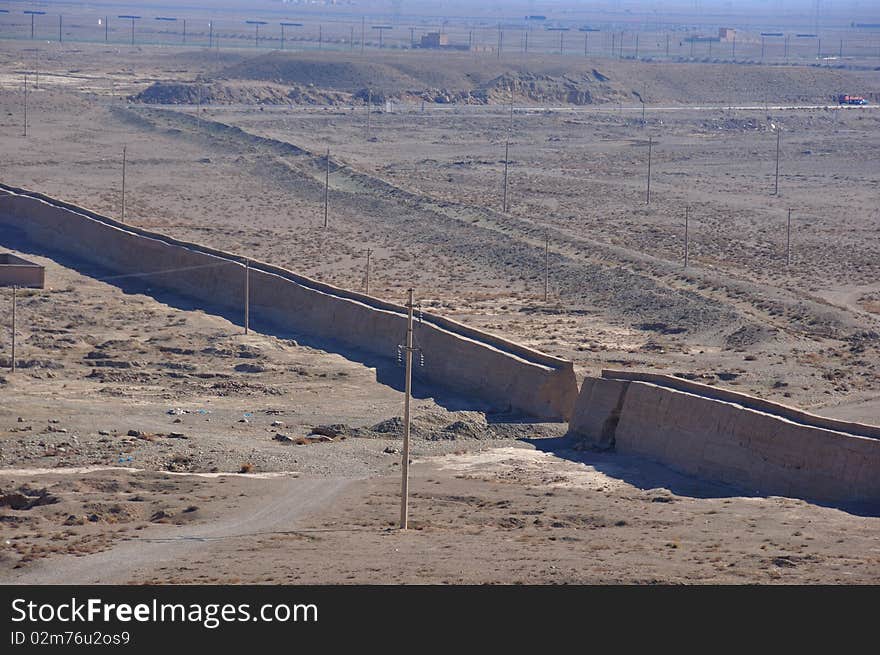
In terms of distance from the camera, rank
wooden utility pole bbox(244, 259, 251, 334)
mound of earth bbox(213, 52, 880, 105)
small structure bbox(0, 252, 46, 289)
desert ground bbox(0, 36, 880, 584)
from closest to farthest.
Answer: desert ground bbox(0, 36, 880, 584)
wooden utility pole bbox(244, 259, 251, 334)
small structure bbox(0, 252, 46, 289)
mound of earth bbox(213, 52, 880, 105)

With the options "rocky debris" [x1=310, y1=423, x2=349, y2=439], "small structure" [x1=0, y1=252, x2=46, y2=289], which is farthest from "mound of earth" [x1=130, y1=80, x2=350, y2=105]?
"rocky debris" [x1=310, y1=423, x2=349, y2=439]

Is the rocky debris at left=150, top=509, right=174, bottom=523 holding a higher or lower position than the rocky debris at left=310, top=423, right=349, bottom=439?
higher

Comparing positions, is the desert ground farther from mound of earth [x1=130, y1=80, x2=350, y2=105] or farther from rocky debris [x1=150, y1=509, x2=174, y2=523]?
mound of earth [x1=130, y1=80, x2=350, y2=105]

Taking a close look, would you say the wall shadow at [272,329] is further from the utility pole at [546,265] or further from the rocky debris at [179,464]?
the utility pole at [546,265]

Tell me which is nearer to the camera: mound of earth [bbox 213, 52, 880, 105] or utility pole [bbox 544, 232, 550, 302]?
utility pole [bbox 544, 232, 550, 302]

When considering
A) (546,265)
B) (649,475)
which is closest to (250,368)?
(649,475)

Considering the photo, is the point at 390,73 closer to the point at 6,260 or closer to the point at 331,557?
the point at 6,260

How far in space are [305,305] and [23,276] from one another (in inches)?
328

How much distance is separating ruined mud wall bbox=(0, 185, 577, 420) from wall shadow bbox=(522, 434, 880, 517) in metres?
1.78

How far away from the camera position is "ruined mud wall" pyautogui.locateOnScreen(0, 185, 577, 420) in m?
29.6

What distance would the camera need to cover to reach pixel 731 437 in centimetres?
2459

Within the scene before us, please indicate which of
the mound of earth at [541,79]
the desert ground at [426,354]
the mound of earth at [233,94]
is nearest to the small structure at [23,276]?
the desert ground at [426,354]

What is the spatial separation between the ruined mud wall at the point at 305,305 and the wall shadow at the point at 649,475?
1.78m

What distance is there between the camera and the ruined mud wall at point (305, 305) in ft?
97.1
